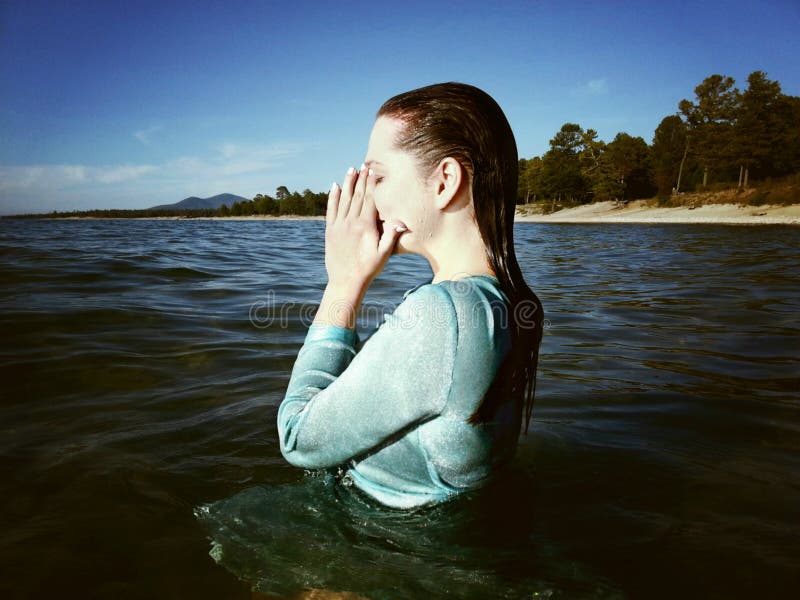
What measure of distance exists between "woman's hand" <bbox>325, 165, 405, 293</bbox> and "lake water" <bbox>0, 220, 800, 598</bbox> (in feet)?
2.99

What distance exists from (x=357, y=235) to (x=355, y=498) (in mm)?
1040

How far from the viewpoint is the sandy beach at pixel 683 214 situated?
3709 cm

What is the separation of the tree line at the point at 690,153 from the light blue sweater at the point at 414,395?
198 feet

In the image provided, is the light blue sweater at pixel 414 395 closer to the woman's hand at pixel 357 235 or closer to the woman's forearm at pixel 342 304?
the woman's forearm at pixel 342 304

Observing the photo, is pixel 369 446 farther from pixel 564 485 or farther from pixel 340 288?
pixel 564 485

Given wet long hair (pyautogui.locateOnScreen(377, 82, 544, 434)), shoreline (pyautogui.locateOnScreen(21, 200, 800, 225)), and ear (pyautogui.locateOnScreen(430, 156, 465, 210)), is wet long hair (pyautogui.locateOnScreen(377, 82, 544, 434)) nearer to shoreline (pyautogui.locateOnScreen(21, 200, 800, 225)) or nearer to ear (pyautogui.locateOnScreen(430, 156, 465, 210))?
ear (pyautogui.locateOnScreen(430, 156, 465, 210))

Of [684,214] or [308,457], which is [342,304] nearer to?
A: [308,457]

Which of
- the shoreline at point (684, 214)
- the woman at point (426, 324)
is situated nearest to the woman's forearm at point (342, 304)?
the woman at point (426, 324)

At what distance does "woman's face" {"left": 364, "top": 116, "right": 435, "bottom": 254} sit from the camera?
1577 mm

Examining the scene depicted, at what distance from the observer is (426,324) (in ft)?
4.33

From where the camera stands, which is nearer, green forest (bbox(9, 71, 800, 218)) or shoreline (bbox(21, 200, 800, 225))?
shoreline (bbox(21, 200, 800, 225))

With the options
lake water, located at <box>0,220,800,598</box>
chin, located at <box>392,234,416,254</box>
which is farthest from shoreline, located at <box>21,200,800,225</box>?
chin, located at <box>392,234,416,254</box>

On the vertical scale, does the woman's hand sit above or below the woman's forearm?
Answer: above

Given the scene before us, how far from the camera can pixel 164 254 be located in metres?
11.9
